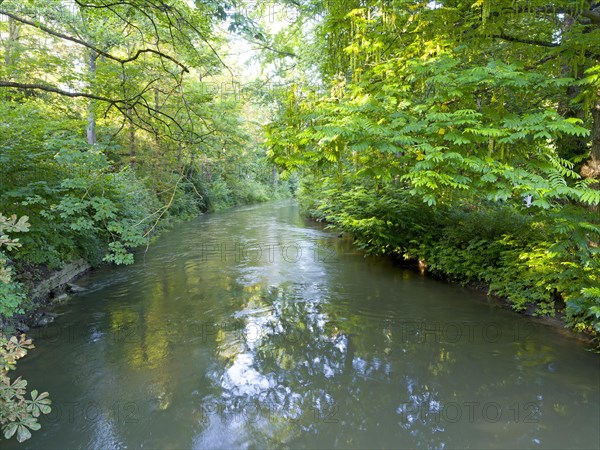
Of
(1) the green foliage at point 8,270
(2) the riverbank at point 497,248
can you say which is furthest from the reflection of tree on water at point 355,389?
(1) the green foliage at point 8,270

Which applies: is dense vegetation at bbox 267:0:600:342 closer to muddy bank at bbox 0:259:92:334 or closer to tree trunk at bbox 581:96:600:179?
tree trunk at bbox 581:96:600:179

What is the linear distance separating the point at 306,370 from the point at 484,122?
12.3 feet

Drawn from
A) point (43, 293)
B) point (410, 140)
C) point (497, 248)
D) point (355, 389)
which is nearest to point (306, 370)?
point (355, 389)

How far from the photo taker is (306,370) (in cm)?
465

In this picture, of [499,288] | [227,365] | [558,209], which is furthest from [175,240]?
[558,209]

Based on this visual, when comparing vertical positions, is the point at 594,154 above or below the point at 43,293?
above

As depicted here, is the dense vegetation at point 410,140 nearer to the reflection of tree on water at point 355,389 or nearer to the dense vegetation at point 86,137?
the dense vegetation at point 86,137

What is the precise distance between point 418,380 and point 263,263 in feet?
20.5

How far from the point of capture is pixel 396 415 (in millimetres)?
3785

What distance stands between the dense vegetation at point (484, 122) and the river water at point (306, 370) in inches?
45.9

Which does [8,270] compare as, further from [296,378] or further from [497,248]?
[497,248]

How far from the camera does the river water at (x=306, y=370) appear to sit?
11.6 ft

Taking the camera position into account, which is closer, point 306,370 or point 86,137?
point 306,370

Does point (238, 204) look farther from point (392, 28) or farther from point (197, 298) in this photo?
point (392, 28)
